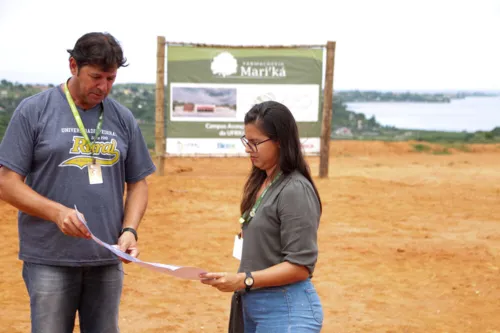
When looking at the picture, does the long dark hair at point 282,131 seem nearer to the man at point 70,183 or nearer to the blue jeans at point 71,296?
the man at point 70,183

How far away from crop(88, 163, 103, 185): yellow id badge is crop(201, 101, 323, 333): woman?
29.1 inches

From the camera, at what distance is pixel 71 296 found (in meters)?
3.75

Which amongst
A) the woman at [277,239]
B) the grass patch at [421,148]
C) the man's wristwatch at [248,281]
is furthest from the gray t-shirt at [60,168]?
the grass patch at [421,148]

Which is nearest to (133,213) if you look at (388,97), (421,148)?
(421,148)

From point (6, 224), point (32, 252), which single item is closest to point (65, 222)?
point (32, 252)

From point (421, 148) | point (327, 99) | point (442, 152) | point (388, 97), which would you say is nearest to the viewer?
point (327, 99)

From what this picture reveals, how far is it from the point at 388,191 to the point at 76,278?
453 inches

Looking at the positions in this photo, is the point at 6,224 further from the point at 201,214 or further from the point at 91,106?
the point at 91,106

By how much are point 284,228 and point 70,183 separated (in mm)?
1060

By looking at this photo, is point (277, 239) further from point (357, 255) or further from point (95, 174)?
point (357, 255)

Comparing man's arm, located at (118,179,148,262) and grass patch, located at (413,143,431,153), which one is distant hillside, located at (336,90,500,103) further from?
man's arm, located at (118,179,148,262)

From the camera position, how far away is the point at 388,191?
1470cm

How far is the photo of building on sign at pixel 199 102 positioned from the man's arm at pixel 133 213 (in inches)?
444

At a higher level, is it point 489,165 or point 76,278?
point 76,278
